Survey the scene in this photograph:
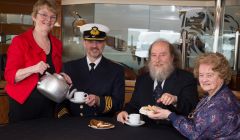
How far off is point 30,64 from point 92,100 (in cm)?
45

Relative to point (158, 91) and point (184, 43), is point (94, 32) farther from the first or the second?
point (184, 43)

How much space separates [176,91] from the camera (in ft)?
7.23

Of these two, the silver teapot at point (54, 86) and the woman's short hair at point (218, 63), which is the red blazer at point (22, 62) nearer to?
the silver teapot at point (54, 86)

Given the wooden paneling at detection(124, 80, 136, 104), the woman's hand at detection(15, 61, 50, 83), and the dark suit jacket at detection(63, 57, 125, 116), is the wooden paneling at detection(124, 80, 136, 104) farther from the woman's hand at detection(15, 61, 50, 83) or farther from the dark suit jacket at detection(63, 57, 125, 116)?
the woman's hand at detection(15, 61, 50, 83)

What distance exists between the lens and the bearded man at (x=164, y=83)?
220 cm

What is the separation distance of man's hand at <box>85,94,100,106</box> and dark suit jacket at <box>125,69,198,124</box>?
8.0 inches

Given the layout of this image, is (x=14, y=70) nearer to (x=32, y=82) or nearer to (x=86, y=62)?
(x=32, y=82)

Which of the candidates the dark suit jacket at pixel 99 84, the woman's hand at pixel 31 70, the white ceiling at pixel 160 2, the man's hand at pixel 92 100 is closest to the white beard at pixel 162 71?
the dark suit jacket at pixel 99 84

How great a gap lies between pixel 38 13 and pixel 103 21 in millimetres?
3479

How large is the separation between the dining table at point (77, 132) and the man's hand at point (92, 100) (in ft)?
0.46

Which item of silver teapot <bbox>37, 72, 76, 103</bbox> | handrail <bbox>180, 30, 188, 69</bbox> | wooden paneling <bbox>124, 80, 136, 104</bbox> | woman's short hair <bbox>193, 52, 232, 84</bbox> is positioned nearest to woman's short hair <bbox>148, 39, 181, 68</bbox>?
woman's short hair <bbox>193, 52, 232, 84</bbox>

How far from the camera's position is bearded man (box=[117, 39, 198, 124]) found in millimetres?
2203

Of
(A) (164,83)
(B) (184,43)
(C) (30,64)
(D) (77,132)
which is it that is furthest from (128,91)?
(D) (77,132)

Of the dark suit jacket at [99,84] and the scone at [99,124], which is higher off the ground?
the dark suit jacket at [99,84]
